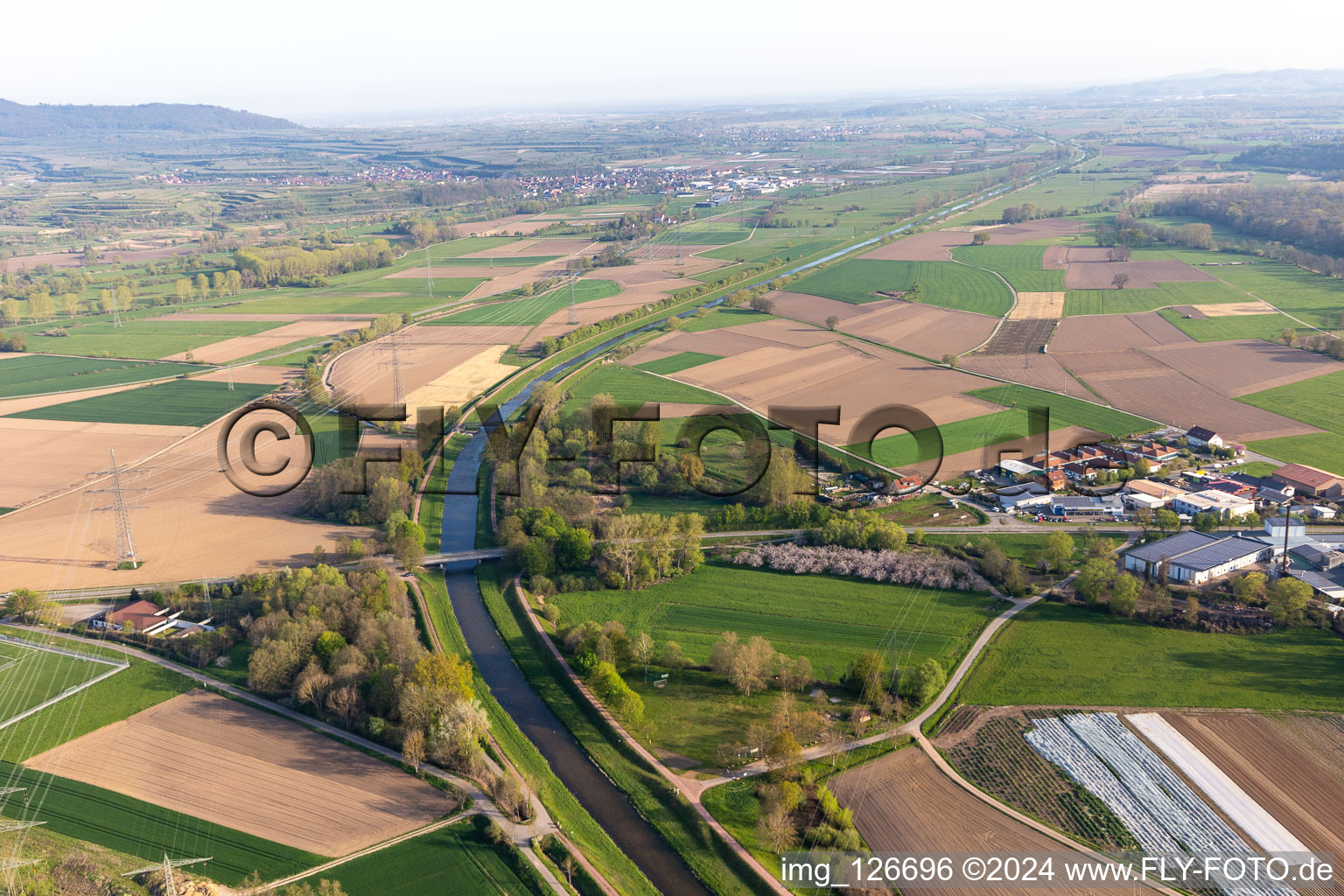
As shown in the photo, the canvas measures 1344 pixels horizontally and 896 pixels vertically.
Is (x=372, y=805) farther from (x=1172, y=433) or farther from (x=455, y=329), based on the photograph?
(x=455, y=329)

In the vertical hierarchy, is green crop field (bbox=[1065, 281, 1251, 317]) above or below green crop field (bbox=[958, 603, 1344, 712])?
above

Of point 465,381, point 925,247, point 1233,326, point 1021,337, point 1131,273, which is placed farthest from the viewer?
point 925,247

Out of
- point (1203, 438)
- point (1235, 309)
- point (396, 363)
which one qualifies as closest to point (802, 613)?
point (1203, 438)

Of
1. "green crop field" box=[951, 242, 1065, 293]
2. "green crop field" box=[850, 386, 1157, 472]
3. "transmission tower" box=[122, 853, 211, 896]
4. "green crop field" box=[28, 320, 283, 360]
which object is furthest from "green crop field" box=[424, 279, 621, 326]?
"transmission tower" box=[122, 853, 211, 896]

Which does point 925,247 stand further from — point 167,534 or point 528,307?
point 167,534

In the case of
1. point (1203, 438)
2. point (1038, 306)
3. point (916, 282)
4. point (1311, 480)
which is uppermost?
point (916, 282)

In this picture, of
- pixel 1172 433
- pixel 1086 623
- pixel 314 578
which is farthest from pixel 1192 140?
pixel 314 578

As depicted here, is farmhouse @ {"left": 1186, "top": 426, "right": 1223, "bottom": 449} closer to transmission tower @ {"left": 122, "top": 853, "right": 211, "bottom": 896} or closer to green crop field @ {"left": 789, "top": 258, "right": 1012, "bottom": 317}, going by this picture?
green crop field @ {"left": 789, "top": 258, "right": 1012, "bottom": 317}
